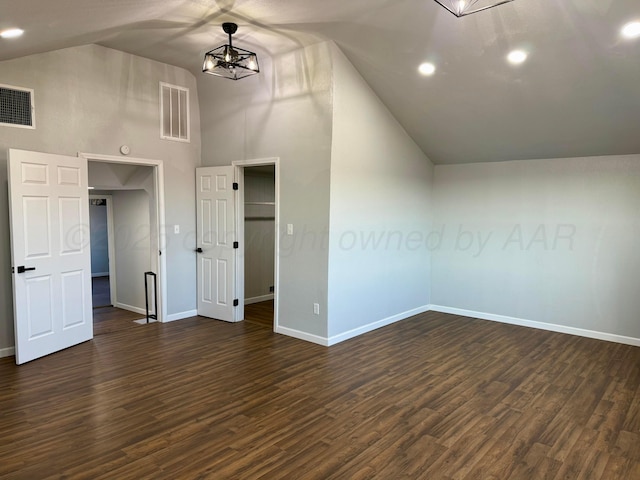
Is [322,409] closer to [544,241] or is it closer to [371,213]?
[371,213]

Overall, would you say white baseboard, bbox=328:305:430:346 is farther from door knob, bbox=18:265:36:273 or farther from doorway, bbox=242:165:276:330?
door knob, bbox=18:265:36:273

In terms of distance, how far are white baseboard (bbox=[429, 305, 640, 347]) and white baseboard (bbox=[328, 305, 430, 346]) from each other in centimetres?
41

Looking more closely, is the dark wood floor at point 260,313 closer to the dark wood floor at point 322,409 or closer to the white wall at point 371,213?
the dark wood floor at point 322,409

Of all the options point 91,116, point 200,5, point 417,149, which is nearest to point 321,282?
point 417,149

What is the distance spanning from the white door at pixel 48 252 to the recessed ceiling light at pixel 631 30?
16.8 ft

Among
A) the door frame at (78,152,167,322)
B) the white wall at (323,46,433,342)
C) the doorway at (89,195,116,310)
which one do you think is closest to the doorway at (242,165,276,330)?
the door frame at (78,152,167,322)

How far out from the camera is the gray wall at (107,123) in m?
4.23

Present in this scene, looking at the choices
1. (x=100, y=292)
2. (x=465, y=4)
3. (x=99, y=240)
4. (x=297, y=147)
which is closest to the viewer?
(x=465, y=4)

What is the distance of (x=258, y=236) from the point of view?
695 centimetres

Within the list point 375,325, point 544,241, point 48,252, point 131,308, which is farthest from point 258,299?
point 544,241

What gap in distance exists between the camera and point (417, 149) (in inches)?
230

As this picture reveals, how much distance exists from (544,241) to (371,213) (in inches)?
89.0

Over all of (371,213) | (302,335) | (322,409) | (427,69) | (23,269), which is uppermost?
(427,69)

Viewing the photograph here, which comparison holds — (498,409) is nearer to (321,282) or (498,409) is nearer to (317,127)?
(321,282)
